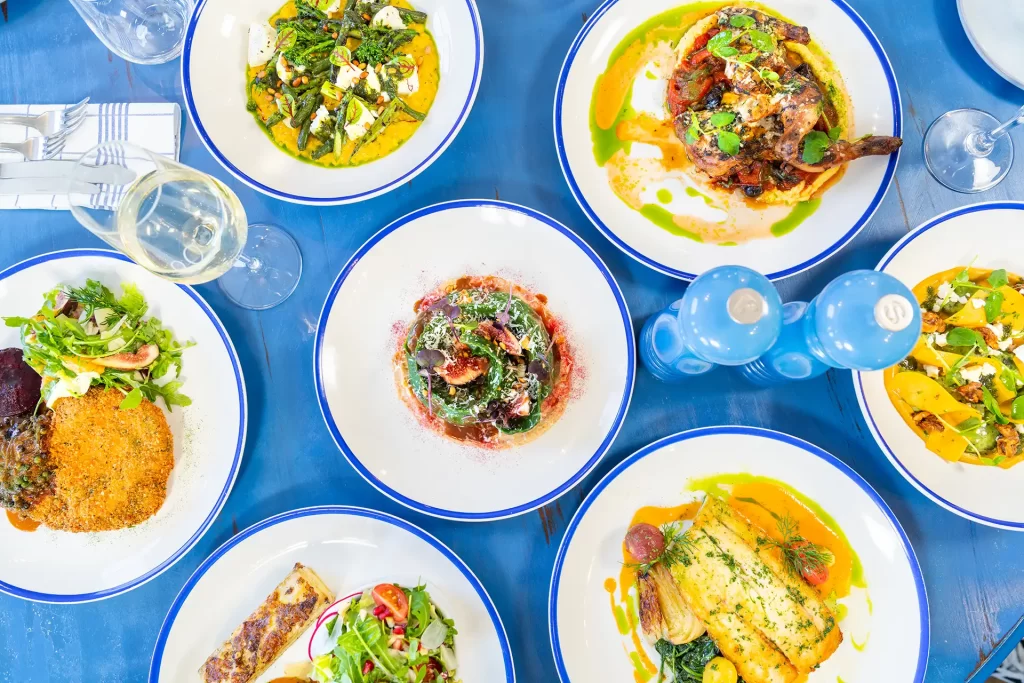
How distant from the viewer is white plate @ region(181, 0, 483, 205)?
8.75 ft

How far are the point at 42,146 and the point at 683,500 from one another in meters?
3.19

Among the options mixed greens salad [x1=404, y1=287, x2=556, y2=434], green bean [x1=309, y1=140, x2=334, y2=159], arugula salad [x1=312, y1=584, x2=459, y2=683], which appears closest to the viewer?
arugula salad [x1=312, y1=584, x2=459, y2=683]

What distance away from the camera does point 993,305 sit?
2.55 meters

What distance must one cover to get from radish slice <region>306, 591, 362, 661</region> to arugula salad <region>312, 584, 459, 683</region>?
0.13 feet

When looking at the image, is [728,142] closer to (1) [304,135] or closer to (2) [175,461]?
(1) [304,135]

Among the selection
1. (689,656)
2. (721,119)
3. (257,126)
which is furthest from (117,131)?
(689,656)

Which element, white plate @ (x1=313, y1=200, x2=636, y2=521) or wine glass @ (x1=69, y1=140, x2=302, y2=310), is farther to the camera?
white plate @ (x1=313, y1=200, x2=636, y2=521)

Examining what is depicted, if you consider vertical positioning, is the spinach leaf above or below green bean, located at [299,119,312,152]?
below

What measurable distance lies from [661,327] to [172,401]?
6.63 feet

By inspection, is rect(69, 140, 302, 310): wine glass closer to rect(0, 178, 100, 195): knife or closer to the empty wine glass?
rect(0, 178, 100, 195): knife

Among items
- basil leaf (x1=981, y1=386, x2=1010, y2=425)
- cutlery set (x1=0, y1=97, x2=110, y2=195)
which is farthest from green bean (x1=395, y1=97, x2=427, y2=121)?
basil leaf (x1=981, y1=386, x2=1010, y2=425)

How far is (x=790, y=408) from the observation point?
9.12ft

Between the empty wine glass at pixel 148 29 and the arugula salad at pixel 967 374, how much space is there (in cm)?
336

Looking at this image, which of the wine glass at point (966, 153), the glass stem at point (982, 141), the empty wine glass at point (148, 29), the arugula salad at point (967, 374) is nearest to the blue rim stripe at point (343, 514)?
the arugula salad at point (967, 374)
